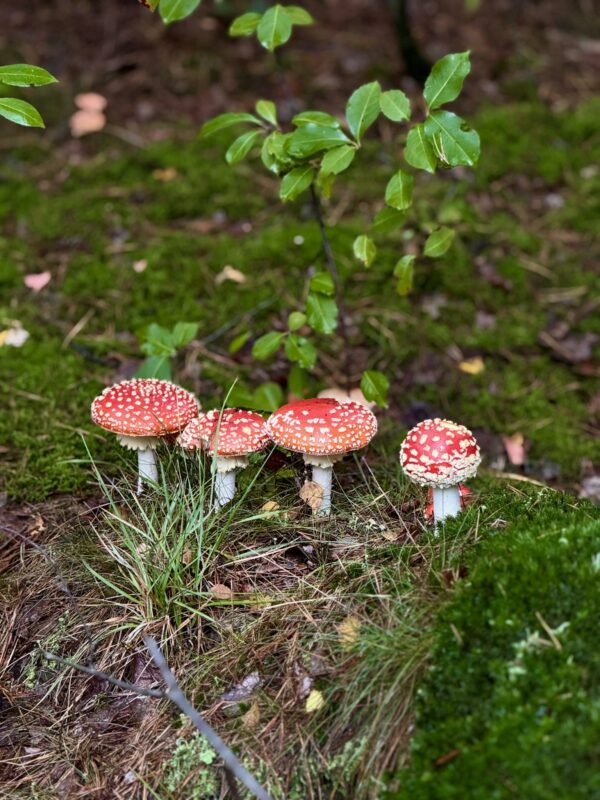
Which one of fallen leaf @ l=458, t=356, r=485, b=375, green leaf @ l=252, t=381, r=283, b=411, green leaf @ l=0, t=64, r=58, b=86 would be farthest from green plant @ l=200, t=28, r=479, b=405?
fallen leaf @ l=458, t=356, r=485, b=375

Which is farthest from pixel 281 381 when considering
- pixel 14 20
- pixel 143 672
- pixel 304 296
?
pixel 14 20

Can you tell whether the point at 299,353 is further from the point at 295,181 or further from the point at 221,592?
the point at 221,592

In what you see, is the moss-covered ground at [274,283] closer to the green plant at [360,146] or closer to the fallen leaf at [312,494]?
the green plant at [360,146]

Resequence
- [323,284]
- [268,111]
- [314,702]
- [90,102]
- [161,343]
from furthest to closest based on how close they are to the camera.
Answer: [90,102] < [161,343] < [323,284] < [268,111] < [314,702]

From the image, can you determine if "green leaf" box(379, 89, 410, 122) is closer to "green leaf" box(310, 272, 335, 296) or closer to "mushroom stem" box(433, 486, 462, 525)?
"green leaf" box(310, 272, 335, 296)

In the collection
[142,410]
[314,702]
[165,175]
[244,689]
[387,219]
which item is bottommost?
[244,689]

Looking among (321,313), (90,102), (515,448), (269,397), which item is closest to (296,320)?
(321,313)

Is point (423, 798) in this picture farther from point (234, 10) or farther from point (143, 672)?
point (234, 10)

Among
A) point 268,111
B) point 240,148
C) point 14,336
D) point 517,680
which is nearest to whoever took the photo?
point 517,680
